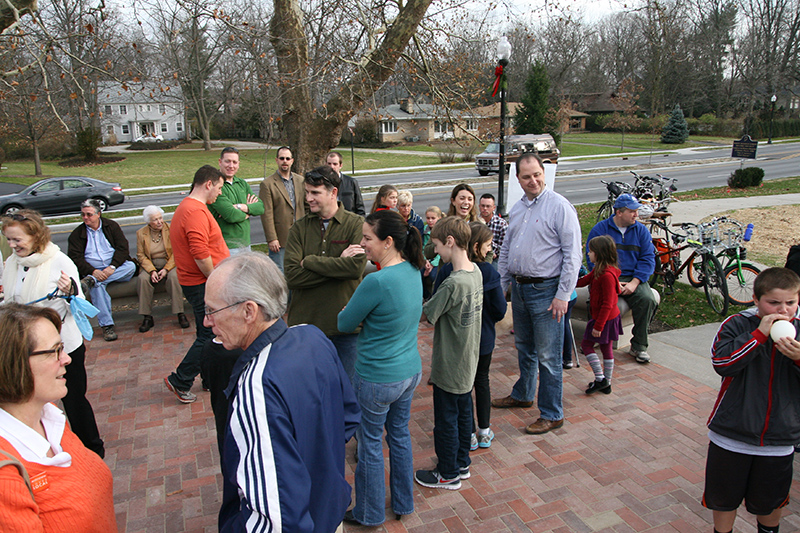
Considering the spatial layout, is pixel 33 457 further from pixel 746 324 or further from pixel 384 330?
pixel 746 324

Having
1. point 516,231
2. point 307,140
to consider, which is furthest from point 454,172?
point 516,231

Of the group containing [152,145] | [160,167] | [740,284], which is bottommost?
[740,284]

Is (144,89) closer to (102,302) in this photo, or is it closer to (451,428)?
(102,302)

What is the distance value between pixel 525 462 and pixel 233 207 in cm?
411

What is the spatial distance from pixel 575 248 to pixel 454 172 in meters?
26.1

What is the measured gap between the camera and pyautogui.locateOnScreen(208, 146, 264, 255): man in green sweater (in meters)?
6.07

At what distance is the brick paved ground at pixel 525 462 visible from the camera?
3.48 metres

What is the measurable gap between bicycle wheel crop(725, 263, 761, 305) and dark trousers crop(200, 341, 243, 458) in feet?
24.1

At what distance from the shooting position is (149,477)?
3.98 m

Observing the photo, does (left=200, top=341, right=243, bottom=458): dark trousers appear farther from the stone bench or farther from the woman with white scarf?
the stone bench

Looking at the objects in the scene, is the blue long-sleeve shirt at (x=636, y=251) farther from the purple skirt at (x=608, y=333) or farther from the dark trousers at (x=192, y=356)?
the dark trousers at (x=192, y=356)

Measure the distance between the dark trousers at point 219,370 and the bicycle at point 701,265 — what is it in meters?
7.01

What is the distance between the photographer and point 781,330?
2596 millimetres

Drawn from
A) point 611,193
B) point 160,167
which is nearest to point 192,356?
point 611,193
